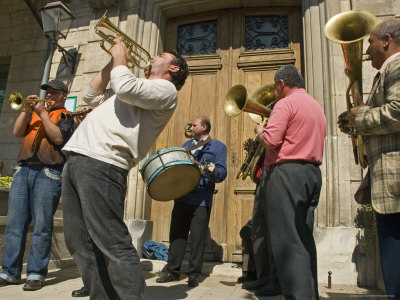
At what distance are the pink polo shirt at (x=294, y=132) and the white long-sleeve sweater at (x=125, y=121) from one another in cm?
74

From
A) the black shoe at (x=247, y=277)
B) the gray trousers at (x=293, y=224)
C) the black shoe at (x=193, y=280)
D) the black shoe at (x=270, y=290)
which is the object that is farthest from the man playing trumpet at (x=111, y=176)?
the black shoe at (x=247, y=277)

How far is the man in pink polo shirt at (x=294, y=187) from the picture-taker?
81.7 inches

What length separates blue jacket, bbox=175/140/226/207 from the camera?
11.5 ft

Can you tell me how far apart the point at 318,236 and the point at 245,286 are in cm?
109

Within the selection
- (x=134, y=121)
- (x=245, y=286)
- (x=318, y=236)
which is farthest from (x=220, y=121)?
(x=134, y=121)

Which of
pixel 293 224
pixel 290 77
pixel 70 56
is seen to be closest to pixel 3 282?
pixel 293 224

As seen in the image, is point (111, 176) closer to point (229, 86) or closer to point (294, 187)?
point (294, 187)

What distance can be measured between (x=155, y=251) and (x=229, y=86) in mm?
2572

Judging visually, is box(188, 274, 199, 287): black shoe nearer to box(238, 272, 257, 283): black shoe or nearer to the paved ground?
the paved ground

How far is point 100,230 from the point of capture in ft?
5.77

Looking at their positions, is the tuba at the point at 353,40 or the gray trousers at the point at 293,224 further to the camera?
the tuba at the point at 353,40

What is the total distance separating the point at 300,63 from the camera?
192 inches

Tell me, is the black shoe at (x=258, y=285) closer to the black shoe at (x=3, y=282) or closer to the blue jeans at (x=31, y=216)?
the blue jeans at (x=31, y=216)

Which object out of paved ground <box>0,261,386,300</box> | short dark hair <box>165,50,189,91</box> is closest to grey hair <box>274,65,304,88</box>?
short dark hair <box>165,50,189,91</box>
